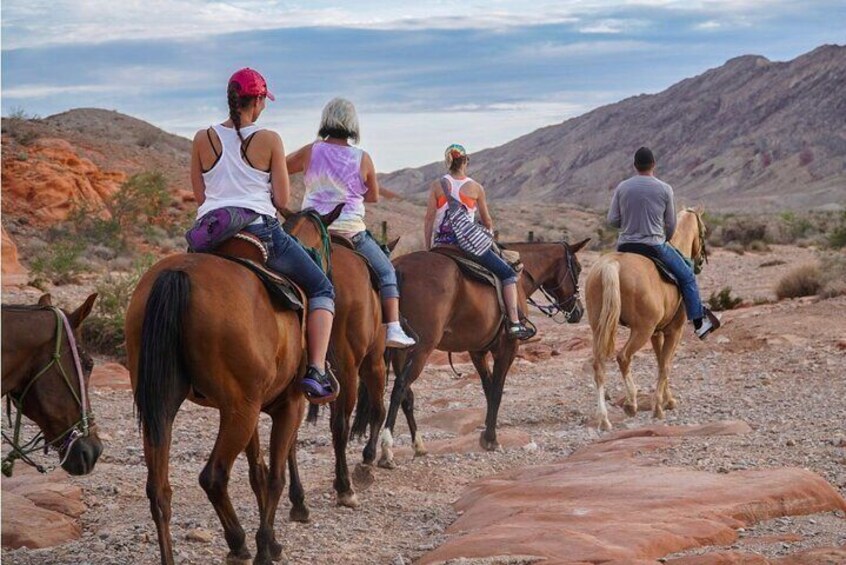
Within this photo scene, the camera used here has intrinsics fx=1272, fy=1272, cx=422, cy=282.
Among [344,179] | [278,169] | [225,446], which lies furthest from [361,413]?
[225,446]

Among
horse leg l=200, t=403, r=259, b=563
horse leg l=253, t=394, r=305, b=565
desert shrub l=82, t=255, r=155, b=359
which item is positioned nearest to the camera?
horse leg l=200, t=403, r=259, b=563

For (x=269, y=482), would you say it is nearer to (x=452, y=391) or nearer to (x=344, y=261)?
(x=344, y=261)

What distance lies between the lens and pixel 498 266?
1154 cm

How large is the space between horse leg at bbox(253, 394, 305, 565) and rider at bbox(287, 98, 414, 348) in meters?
1.98

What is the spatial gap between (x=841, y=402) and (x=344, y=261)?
6.90 metres

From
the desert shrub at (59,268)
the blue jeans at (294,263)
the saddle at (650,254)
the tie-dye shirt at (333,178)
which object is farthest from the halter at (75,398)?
the desert shrub at (59,268)

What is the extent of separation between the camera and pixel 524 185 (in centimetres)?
16712

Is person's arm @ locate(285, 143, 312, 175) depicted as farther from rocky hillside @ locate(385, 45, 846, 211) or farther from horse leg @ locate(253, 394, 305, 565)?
rocky hillside @ locate(385, 45, 846, 211)

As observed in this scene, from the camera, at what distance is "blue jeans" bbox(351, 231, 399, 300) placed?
30.2ft

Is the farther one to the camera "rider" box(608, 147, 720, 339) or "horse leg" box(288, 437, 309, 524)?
"rider" box(608, 147, 720, 339)

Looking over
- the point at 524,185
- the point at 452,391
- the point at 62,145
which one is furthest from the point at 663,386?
the point at 524,185

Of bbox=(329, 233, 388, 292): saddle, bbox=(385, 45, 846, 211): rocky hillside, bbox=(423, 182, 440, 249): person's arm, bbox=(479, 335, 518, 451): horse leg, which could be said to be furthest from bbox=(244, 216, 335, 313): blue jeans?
bbox=(385, 45, 846, 211): rocky hillside

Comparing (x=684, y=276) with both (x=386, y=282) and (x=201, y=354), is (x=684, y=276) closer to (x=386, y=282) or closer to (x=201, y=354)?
(x=386, y=282)

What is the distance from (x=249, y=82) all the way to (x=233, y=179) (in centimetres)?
56
